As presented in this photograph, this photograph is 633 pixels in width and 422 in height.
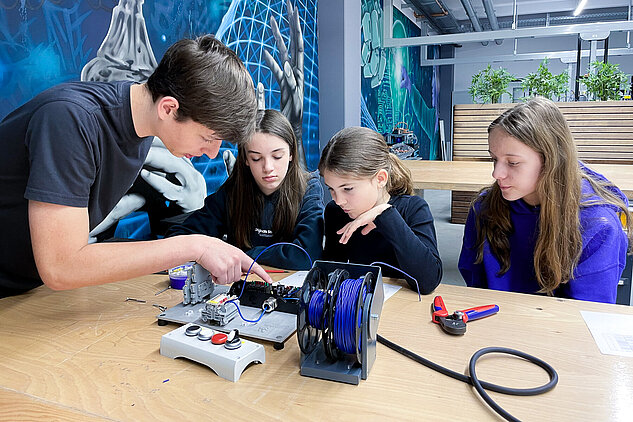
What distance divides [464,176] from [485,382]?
2570 mm

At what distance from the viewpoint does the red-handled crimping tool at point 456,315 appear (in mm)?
990

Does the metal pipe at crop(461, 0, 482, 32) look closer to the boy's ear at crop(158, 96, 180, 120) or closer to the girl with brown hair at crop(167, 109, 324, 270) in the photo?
the girl with brown hair at crop(167, 109, 324, 270)

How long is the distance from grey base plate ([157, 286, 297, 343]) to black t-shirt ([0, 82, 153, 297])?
1.02 feet

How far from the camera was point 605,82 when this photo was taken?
464 cm

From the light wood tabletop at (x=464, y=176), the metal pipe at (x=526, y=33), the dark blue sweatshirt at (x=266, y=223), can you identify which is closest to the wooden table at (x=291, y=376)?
the dark blue sweatshirt at (x=266, y=223)

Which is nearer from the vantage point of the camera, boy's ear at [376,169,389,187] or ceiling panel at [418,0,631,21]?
boy's ear at [376,169,389,187]

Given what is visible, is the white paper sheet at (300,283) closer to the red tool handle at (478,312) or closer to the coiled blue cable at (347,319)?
the red tool handle at (478,312)

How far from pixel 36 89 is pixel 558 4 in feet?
32.9

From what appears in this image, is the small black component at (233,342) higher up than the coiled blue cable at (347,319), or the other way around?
the coiled blue cable at (347,319)

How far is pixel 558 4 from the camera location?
29.8ft

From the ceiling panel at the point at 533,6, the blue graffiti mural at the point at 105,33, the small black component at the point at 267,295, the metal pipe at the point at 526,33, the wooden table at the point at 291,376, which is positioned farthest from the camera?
the ceiling panel at the point at 533,6

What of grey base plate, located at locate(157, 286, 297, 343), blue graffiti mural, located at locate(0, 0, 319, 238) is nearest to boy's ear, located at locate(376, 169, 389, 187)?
grey base plate, located at locate(157, 286, 297, 343)

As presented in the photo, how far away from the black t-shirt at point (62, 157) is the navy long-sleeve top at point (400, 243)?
2.35ft

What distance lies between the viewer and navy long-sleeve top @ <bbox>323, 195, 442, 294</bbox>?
128 cm
